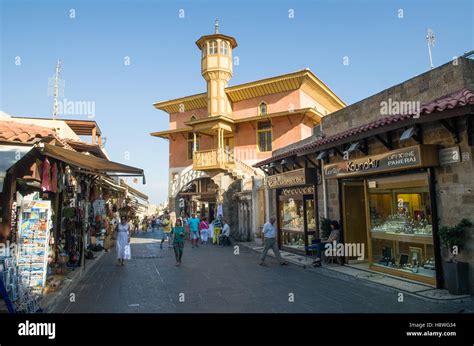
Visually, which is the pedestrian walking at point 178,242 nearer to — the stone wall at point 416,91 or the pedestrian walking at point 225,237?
the stone wall at point 416,91

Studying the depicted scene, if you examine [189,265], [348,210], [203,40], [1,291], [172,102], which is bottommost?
[189,265]

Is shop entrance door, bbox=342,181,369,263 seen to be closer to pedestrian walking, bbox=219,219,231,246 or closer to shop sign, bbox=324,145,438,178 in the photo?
shop sign, bbox=324,145,438,178

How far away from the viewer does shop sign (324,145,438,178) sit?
7094 millimetres

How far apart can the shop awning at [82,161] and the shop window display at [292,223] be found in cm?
632

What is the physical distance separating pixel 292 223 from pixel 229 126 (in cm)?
1280

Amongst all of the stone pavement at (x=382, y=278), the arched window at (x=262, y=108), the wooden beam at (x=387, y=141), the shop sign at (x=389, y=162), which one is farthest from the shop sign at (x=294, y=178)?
the arched window at (x=262, y=108)

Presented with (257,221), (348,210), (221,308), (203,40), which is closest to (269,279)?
(221,308)

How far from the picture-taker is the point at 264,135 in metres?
25.4

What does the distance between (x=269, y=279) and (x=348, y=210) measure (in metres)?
3.60

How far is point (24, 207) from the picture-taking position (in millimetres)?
7242

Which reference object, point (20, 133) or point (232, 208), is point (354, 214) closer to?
point (20, 133)

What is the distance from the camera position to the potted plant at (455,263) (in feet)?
21.3
